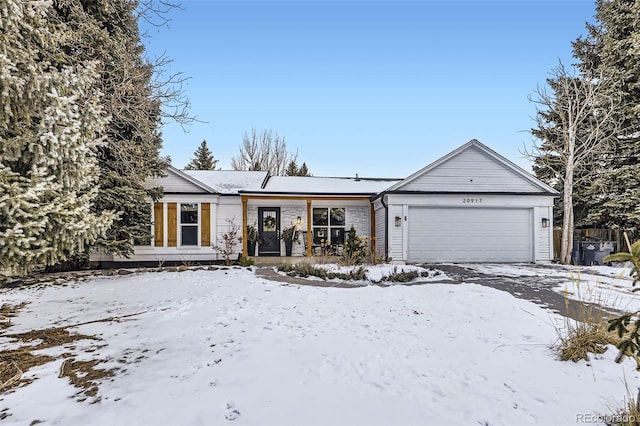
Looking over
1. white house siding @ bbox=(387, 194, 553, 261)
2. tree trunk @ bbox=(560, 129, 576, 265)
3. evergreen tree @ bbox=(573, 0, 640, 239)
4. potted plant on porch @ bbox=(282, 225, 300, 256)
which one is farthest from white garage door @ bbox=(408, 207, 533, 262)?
potted plant on porch @ bbox=(282, 225, 300, 256)

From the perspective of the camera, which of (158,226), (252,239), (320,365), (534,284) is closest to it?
(320,365)

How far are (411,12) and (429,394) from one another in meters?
12.2

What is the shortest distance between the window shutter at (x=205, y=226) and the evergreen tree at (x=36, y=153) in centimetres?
798

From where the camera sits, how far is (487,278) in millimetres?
7840

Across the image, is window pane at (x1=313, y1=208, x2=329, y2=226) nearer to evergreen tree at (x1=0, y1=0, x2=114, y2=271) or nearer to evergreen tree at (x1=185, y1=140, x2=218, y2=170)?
evergreen tree at (x1=0, y1=0, x2=114, y2=271)

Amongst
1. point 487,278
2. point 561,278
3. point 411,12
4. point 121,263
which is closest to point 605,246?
point 561,278

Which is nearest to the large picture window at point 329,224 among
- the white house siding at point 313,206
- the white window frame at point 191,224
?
→ the white house siding at point 313,206

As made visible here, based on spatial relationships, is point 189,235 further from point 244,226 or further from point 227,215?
point 244,226

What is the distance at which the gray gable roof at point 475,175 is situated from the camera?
1148cm

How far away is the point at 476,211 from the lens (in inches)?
455

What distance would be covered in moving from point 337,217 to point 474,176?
5.49m

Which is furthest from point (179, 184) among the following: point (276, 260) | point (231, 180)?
point (276, 260)

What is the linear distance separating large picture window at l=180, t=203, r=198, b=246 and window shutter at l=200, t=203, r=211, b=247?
241mm

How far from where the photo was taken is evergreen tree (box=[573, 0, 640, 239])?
455 inches
